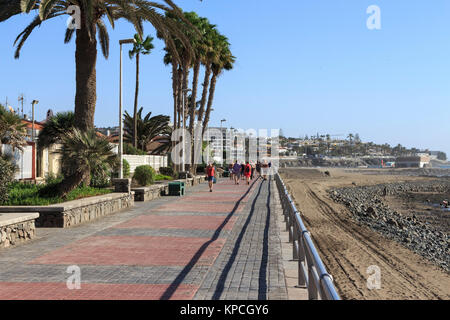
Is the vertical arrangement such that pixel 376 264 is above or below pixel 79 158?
below

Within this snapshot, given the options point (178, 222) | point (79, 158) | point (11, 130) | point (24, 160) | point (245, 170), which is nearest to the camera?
point (178, 222)

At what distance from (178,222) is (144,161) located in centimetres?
2069

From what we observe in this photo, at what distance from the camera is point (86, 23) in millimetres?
15977

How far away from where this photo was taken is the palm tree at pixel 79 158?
47.5 ft

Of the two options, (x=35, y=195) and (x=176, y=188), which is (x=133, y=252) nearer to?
(x=35, y=195)

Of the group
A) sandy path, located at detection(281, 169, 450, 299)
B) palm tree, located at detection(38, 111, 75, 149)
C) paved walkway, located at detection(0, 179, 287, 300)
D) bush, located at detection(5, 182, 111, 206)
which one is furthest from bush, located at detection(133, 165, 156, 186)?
paved walkway, located at detection(0, 179, 287, 300)

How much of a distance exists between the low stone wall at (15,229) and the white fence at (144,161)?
17.9 meters

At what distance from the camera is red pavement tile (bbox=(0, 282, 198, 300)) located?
6098mm

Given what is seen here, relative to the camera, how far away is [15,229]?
9945 mm

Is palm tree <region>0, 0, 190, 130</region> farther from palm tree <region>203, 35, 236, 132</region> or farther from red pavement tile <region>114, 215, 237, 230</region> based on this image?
palm tree <region>203, 35, 236, 132</region>

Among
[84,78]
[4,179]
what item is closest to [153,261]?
[4,179]

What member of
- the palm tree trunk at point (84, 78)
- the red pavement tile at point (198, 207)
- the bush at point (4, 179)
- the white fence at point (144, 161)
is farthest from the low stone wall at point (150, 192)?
the bush at point (4, 179)

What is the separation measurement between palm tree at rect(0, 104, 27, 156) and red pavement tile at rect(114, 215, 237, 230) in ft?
25.0
